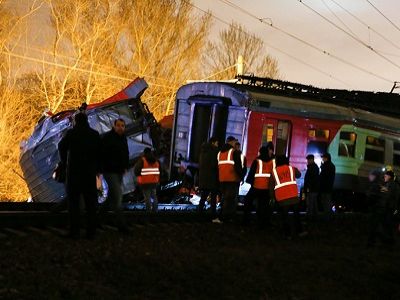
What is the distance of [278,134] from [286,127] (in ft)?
1.07

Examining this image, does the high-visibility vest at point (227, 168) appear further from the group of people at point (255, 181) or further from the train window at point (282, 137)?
the train window at point (282, 137)

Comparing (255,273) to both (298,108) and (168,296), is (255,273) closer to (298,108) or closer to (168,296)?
(168,296)

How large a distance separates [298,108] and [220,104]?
6.84ft

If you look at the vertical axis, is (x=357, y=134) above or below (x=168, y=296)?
above

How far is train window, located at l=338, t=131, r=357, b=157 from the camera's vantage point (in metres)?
17.3

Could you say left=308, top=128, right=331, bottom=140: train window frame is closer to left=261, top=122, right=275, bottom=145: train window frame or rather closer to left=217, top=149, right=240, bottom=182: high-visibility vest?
left=261, top=122, right=275, bottom=145: train window frame

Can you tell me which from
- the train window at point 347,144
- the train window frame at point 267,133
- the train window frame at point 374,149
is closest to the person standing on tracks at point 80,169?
the train window frame at point 267,133

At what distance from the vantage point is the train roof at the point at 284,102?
1558 cm

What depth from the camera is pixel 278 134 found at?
15.9m

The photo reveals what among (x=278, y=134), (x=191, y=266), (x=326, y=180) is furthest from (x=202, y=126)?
(x=191, y=266)

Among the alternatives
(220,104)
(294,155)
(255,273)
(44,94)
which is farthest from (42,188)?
(44,94)

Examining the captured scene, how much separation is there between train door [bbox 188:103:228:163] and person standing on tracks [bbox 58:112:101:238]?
781 cm

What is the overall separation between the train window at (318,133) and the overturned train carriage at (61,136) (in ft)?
13.7

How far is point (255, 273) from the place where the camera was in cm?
753
